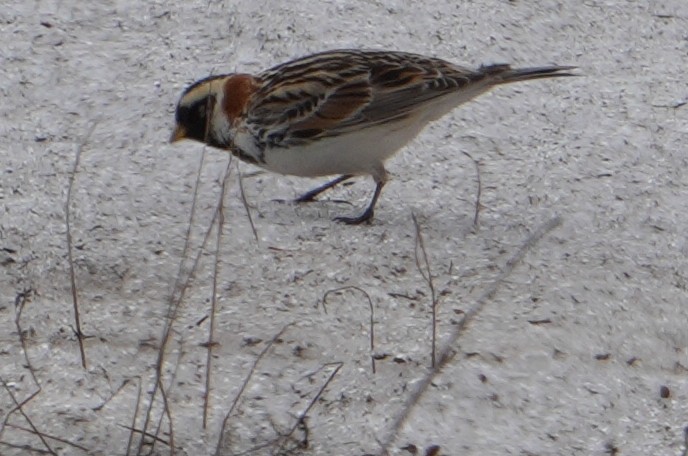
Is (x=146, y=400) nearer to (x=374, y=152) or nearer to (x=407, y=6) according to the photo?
(x=374, y=152)

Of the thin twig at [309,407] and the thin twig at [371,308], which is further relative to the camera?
the thin twig at [371,308]

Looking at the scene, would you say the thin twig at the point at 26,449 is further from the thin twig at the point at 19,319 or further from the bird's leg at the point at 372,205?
the bird's leg at the point at 372,205

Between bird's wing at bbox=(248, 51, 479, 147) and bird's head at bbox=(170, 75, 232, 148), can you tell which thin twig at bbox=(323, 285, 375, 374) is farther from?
bird's head at bbox=(170, 75, 232, 148)

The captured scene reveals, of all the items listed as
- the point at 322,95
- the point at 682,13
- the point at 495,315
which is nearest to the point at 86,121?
the point at 322,95

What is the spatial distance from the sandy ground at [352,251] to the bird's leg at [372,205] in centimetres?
8

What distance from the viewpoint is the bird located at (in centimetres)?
636

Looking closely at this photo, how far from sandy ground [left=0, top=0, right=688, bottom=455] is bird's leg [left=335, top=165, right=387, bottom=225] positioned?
8 cm

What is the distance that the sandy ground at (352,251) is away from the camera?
4855mm

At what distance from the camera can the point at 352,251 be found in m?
5.98

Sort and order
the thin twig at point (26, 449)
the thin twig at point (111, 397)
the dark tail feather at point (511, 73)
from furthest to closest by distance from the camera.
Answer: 1. the dark tail feather at point (511, 73)
2. the thin twig at point (111, 397)
3. the thin twig at point (26, 449)

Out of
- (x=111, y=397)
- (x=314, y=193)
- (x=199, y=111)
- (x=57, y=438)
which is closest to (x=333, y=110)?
(x=314, y=193)

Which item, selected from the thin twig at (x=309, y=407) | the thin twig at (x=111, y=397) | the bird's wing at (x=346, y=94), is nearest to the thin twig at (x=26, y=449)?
the thin twig at (x=111, y=397)

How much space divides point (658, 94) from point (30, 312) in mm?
3335

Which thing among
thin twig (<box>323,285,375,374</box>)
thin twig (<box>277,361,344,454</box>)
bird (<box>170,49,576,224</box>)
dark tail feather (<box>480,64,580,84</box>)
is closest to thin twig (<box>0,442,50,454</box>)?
thin twig (<box>277,361,344,454</box>)
